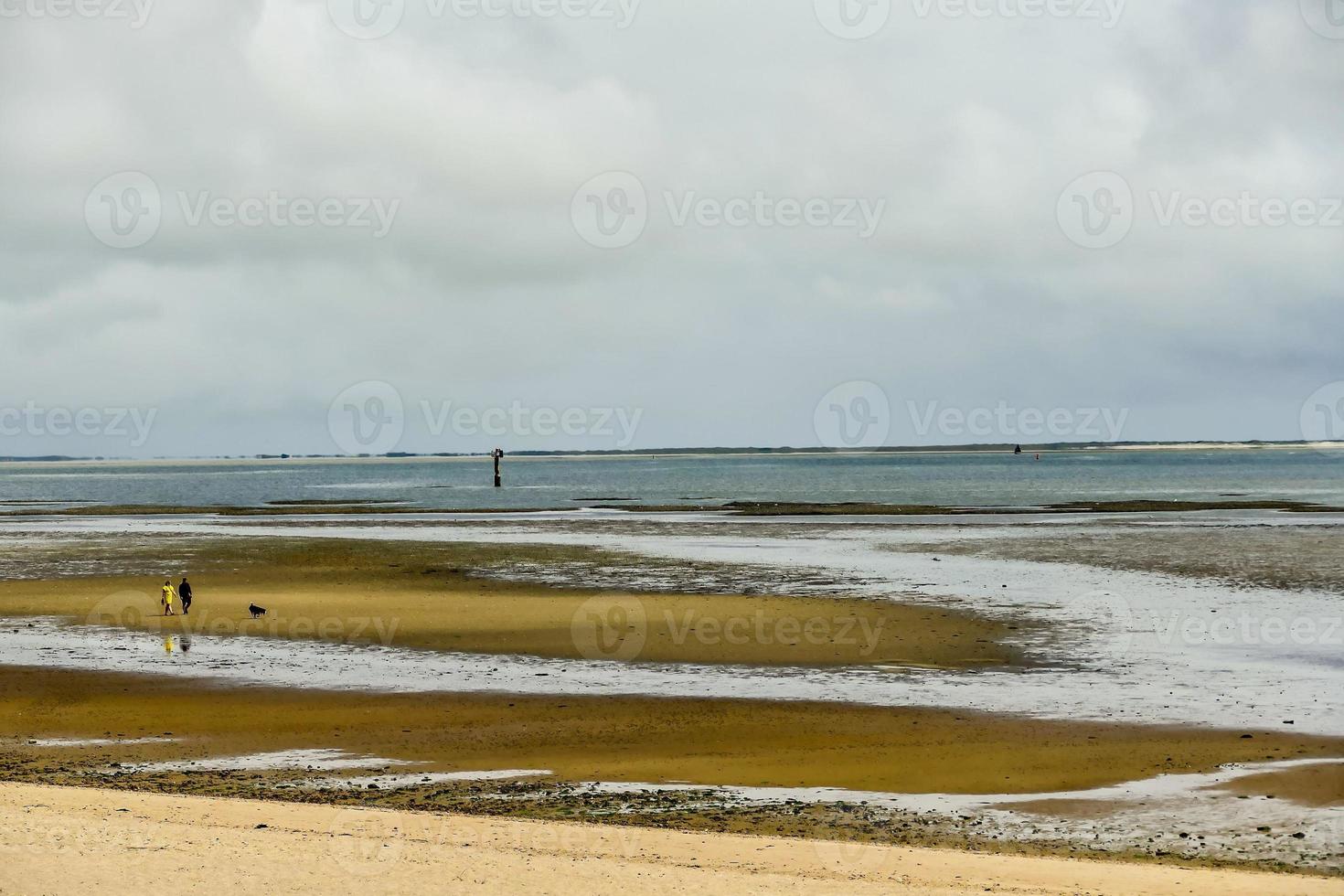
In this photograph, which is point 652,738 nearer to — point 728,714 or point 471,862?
point 728,714

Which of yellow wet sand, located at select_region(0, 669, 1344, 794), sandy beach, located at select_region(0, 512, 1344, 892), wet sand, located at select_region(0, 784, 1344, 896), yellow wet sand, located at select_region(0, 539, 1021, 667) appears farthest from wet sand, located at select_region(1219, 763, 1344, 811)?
yellow wet sand, located at select_region(0, 539, 1021, 667)

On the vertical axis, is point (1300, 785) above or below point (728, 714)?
below

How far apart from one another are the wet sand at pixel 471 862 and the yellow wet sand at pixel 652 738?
122 inches

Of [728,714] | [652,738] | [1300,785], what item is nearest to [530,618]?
[728,714]

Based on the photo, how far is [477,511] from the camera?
271 ft

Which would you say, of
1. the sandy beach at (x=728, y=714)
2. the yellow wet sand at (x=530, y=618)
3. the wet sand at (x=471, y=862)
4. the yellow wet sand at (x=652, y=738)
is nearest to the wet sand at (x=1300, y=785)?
the sandy beach at (x=728, y=714)

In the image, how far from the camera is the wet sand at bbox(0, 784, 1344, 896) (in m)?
10.2

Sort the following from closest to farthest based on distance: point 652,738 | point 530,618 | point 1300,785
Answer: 1. point 1300,785
2. point 652,738
3. point 530,618

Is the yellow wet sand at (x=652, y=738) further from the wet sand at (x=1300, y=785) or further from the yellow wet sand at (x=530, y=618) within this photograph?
the yellow wet sand at (x=530, y=618)

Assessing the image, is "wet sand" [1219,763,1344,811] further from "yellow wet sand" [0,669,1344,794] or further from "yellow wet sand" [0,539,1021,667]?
"yellow wet sand" [0,539,1021,667]

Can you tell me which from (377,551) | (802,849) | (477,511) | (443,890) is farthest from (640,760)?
(477,511)

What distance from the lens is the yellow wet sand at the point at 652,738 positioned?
49.8ft

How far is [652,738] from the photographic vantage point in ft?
56.3

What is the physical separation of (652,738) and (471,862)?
21.4ft
